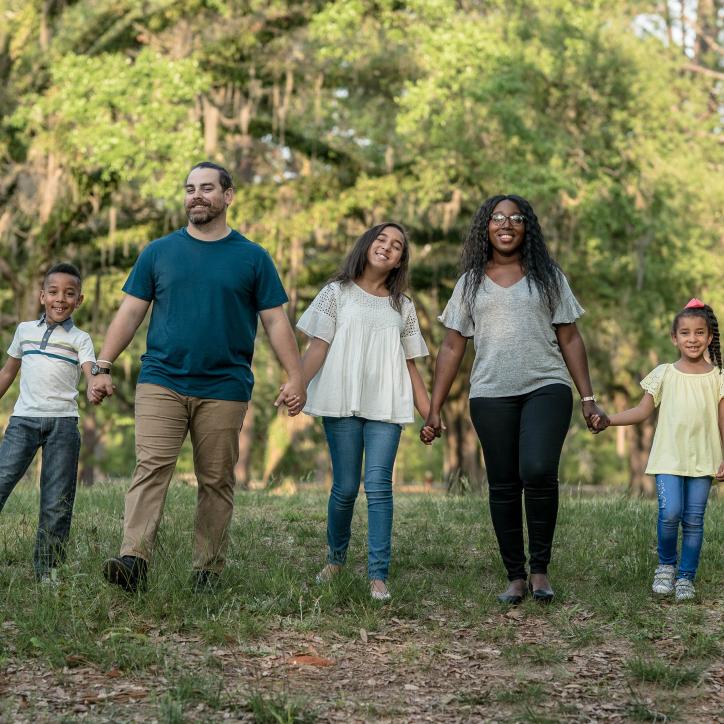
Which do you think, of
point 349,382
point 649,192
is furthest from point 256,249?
point 649,192

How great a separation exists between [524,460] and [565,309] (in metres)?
0.86

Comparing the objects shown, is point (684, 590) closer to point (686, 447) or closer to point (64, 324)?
point (686, 447)

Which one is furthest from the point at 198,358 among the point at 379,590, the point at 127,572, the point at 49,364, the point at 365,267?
the point at 379,590

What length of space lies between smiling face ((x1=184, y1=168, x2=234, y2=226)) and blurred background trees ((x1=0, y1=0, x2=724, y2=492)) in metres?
10.2

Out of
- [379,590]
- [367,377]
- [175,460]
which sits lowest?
[379,590]

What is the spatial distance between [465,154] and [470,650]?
48.6ft

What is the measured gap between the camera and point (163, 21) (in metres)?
18.0

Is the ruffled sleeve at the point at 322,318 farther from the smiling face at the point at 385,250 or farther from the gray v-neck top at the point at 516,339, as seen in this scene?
the gray v-neck top at the point at 516,339

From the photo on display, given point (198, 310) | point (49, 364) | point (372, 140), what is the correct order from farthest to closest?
1. point (372, 140)
2. point (49, 364)
3. point (198, 310)

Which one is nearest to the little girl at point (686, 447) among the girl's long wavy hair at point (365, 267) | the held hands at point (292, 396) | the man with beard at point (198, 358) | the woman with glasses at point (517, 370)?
the woman with glasses at point (517, 370)

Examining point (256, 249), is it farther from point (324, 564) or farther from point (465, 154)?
point (465, 154)

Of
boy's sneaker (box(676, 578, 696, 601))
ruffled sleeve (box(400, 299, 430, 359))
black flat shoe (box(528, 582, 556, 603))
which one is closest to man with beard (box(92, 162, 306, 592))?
ruffled sleeve (box(400, 299, 430, 359))

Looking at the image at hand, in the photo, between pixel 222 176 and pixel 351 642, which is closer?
pixel 351 642

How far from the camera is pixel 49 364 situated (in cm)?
615
